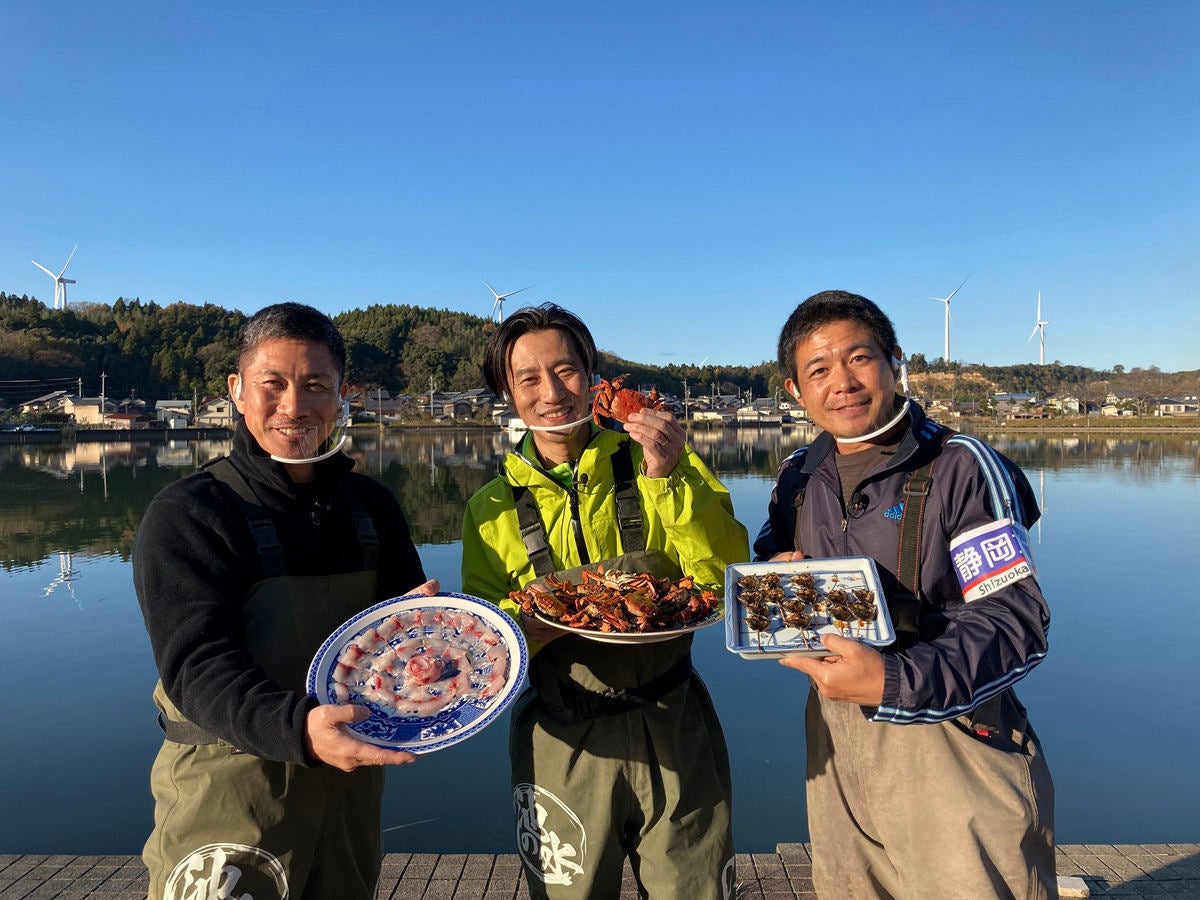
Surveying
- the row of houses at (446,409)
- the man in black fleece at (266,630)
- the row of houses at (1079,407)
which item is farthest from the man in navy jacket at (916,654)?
the row of houses at (1079,407)

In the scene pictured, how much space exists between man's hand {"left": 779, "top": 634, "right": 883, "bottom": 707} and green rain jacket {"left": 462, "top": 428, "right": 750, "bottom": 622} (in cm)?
87

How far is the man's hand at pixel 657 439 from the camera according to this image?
2888mm

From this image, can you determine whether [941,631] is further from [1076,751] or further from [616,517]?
[1076,751]

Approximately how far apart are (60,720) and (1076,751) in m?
11.0

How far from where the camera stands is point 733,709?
861cm

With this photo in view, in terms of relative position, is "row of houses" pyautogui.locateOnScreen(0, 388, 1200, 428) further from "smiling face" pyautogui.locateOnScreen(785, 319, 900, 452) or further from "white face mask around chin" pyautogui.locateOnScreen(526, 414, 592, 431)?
"smiling face" pyautogui.locateOnScreen(785, 319, 900, 452)

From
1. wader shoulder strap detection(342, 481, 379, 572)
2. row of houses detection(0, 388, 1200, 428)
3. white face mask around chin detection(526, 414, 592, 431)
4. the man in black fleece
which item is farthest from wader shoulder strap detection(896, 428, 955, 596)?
row of houses detection(0, 388, 1200, 428)

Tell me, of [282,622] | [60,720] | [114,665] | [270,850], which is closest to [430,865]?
[270,850]

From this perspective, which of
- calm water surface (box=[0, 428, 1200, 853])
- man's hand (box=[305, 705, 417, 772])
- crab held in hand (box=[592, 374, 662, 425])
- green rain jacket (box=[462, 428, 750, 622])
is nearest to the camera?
man's hand (box=[305, 705, 417, 772])

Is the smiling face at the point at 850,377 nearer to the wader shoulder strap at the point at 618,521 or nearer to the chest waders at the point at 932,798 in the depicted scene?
the chest waders at the point at 932,798

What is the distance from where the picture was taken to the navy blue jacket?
2.18 m

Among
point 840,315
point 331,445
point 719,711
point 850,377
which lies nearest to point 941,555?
point 850,377

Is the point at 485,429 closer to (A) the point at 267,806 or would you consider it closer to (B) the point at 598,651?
(B) the point at 598,651

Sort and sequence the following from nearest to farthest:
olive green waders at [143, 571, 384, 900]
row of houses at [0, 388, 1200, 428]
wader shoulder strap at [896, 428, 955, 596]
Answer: olive green waders at [143, 571, 384, 900], wader shoulder strap at [896, 428, 955, 596], row of houses at [0, 388, 1200, 428]
